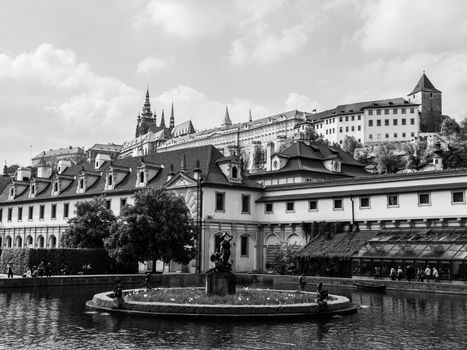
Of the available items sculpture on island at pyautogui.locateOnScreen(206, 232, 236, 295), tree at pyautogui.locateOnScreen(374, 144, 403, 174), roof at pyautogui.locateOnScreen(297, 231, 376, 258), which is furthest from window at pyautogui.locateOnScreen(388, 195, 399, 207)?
tree at pyautogui.locateOnScreen(374, 144, 403, 174)

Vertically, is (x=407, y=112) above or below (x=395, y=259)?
above

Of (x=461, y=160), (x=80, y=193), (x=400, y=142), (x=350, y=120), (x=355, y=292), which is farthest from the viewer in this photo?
(x=350, y=120)

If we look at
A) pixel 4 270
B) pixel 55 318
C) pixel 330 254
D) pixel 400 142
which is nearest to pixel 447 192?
pixel 330 254

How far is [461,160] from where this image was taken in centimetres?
13012

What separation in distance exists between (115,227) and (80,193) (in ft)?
81.1

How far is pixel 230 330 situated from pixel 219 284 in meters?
7.63

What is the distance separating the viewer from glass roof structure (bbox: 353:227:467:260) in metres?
45.6

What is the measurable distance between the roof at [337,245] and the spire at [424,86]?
490ft

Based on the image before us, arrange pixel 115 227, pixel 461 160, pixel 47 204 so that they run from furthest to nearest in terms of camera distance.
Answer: pixel 461 160, pixel 47 204, pixel 115 227

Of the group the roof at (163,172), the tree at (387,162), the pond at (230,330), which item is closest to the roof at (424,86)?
the tree at (387,162)

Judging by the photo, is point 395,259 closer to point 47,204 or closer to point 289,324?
point 289,324

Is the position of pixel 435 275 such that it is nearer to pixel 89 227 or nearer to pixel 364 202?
pixel 364 202

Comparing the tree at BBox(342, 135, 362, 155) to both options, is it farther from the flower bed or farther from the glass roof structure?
Answer: the flower bed

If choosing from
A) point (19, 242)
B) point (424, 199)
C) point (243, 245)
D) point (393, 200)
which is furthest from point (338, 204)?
point (19, 242)
